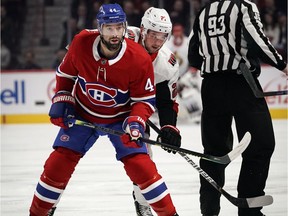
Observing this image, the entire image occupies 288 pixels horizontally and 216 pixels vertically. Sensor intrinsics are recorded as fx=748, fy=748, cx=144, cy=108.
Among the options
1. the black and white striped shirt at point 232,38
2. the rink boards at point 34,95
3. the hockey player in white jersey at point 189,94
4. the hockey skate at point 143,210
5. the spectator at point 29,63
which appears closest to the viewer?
the black and white striped shirt at point 232,38

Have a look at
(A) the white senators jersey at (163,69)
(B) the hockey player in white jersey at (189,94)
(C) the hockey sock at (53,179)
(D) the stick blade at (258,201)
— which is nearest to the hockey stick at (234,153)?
(D) the stick blade at (258,201)

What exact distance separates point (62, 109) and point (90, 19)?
21.5ft

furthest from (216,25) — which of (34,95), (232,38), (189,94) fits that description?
(34,95)

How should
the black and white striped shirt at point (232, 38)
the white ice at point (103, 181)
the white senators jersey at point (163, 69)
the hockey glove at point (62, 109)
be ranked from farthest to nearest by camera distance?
1. the white ice at point (103, 181)
2. the white senators jersey at point (163, 69)
3. the black and white striped shirt at point (232, 38)
4. the hockey glove at point (62, 109)

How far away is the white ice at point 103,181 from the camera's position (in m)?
4.00

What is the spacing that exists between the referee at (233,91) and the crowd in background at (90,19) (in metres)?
5.70

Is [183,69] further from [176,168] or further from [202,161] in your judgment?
[202,161]

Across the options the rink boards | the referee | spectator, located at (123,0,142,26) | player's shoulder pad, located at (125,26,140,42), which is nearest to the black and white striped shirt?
the referee

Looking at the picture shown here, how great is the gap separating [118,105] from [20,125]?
5.52 meters

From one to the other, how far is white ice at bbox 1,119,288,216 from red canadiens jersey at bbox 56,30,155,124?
89cm

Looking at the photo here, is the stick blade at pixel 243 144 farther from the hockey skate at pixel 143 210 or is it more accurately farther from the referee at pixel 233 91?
the hockey skate at pixel 143 210

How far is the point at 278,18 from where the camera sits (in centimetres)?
934

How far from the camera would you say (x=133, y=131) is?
9.87 ft

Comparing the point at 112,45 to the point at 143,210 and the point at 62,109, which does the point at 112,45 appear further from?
the point at 143,210
